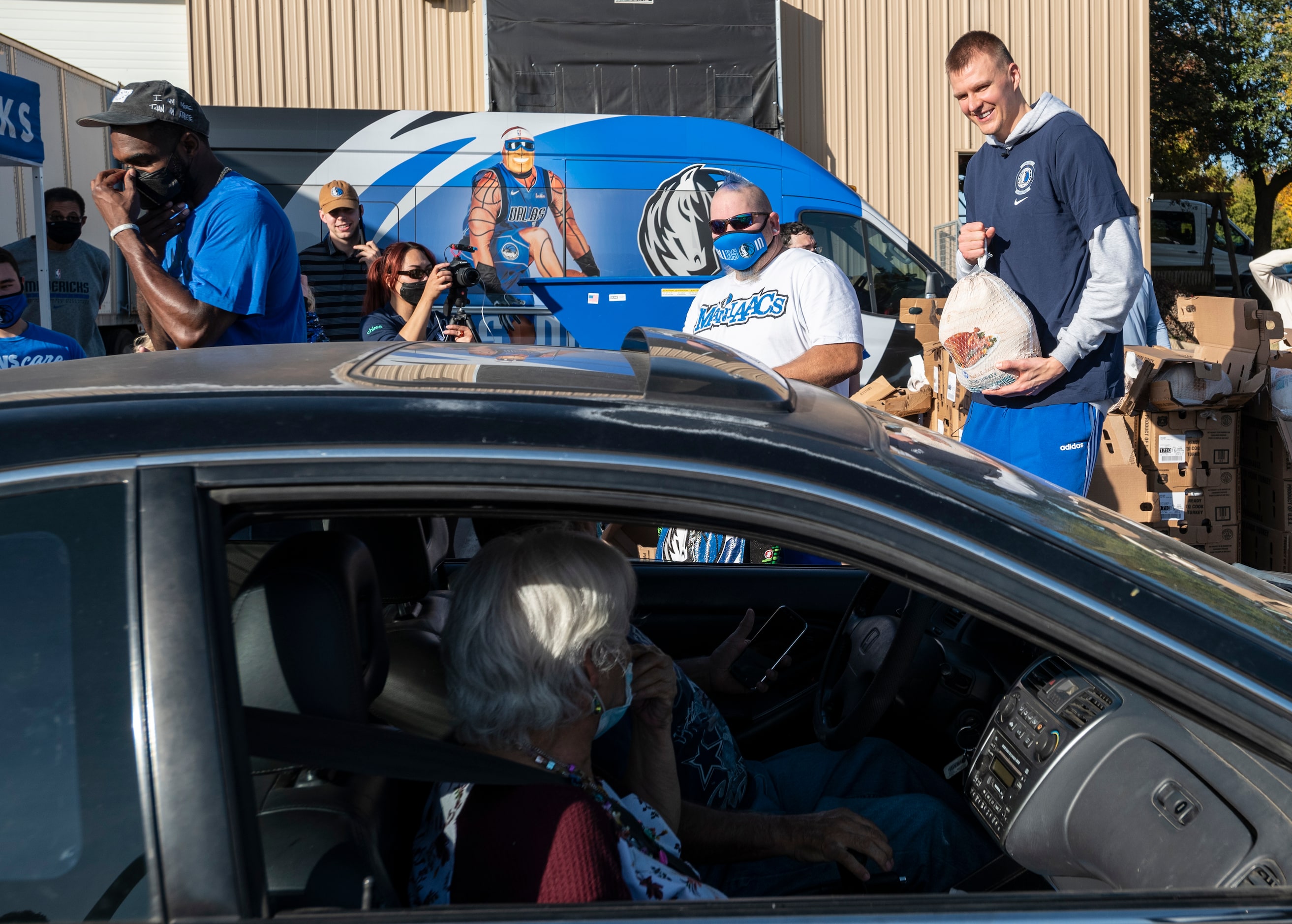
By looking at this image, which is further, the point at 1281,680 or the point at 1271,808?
the point at 1271,808


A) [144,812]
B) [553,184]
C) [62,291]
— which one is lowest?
[144,812]

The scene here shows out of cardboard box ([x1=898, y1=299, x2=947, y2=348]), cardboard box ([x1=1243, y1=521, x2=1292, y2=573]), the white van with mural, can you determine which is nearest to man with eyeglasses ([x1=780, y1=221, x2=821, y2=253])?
cardboard box ([x1=898, y1=299, x2=947, y2=348])

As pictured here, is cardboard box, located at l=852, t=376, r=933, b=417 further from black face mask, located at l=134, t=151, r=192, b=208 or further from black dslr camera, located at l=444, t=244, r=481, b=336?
black face mask, located at l=134, t=151, r=192, b=208

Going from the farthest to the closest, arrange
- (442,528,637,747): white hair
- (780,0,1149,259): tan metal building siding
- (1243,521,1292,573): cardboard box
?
(780,0,1149,259): tan metal building siding, (1243,521,1292,573): cardboard box, (442,528,637,747): white hair

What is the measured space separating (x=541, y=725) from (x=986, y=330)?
90.5 inches

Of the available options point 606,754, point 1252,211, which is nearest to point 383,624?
point 606,754

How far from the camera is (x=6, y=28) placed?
43.4 ft

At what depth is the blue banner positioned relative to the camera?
5.75 m

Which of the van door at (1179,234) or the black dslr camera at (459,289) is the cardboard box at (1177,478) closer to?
the black dslr camera at (459,289)

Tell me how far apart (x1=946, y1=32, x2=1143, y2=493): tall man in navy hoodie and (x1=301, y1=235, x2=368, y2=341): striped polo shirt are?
5.24m

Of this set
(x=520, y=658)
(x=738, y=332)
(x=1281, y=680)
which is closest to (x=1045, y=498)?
(x=1281, y=680)

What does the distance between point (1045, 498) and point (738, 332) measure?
2405mm

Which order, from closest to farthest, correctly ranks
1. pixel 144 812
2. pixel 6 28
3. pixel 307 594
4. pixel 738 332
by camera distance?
pixel 144 812 < pixel 307 594 < pixel 738 332 < pixel 6 28

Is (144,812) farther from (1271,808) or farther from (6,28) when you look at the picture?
(6,28)
